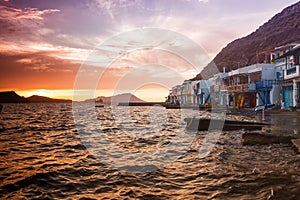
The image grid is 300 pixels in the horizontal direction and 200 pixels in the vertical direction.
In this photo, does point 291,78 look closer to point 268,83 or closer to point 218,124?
point 268,83

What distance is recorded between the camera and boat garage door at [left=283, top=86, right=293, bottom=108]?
35812 mm

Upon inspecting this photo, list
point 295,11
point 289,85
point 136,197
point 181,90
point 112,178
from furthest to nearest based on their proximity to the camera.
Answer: point 295,11, point 181,90, point 289,85, point 112,178, point 136,197

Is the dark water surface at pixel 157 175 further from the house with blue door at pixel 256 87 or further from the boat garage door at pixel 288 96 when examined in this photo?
the house with blue door at pixel 256 87

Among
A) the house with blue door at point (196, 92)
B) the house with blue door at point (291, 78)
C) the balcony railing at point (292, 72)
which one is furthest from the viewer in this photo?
the house with blue door at point (196, 92)

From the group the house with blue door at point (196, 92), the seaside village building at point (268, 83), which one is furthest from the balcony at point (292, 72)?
the house with blue door at point (196, 92)

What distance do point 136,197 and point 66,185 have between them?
2.46m

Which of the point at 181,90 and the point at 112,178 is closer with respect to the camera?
the point at 112,178

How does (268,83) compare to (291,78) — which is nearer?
(291,78)

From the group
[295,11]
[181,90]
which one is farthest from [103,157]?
[295,11]

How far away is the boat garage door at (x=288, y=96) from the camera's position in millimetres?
35812

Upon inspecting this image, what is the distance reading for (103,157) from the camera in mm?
11320

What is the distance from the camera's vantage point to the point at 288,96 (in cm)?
3675

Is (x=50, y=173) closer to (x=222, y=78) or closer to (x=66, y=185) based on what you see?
(x=66, y=185)

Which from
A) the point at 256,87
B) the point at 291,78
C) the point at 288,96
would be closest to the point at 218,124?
the point at 291,78
